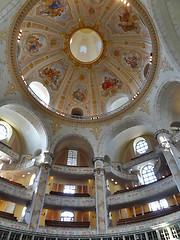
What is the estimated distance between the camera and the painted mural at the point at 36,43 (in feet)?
73.5

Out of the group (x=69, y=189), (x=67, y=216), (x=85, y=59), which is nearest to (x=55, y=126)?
(x=69, y=189)

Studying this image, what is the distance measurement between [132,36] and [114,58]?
390 centimetres

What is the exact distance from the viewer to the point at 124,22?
22766 millimetres

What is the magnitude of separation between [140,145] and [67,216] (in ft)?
39.6

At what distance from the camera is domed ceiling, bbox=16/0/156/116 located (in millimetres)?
22062

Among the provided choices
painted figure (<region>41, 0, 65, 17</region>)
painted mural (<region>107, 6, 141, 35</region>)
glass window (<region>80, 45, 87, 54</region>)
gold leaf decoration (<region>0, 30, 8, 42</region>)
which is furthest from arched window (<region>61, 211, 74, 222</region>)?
painted figure (<region>41, 0, 65, 17</region>)

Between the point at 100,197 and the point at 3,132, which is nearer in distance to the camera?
the point at 100,197

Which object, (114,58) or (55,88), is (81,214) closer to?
(55,88)

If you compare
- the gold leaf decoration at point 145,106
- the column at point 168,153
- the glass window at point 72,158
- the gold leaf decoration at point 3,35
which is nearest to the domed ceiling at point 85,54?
the gold leaf decoration at point 145,106

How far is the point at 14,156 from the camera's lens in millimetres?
20203

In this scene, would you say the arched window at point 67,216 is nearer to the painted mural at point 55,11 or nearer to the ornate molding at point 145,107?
the ornate molding at point 145,107

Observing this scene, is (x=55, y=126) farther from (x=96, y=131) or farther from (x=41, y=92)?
(x=41, y=92)

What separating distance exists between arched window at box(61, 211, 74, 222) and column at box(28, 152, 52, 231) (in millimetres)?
3313

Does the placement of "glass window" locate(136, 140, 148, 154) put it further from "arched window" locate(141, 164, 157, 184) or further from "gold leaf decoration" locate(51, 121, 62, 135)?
"gold leaf decoration" locate(51, 121, 62, 135)
